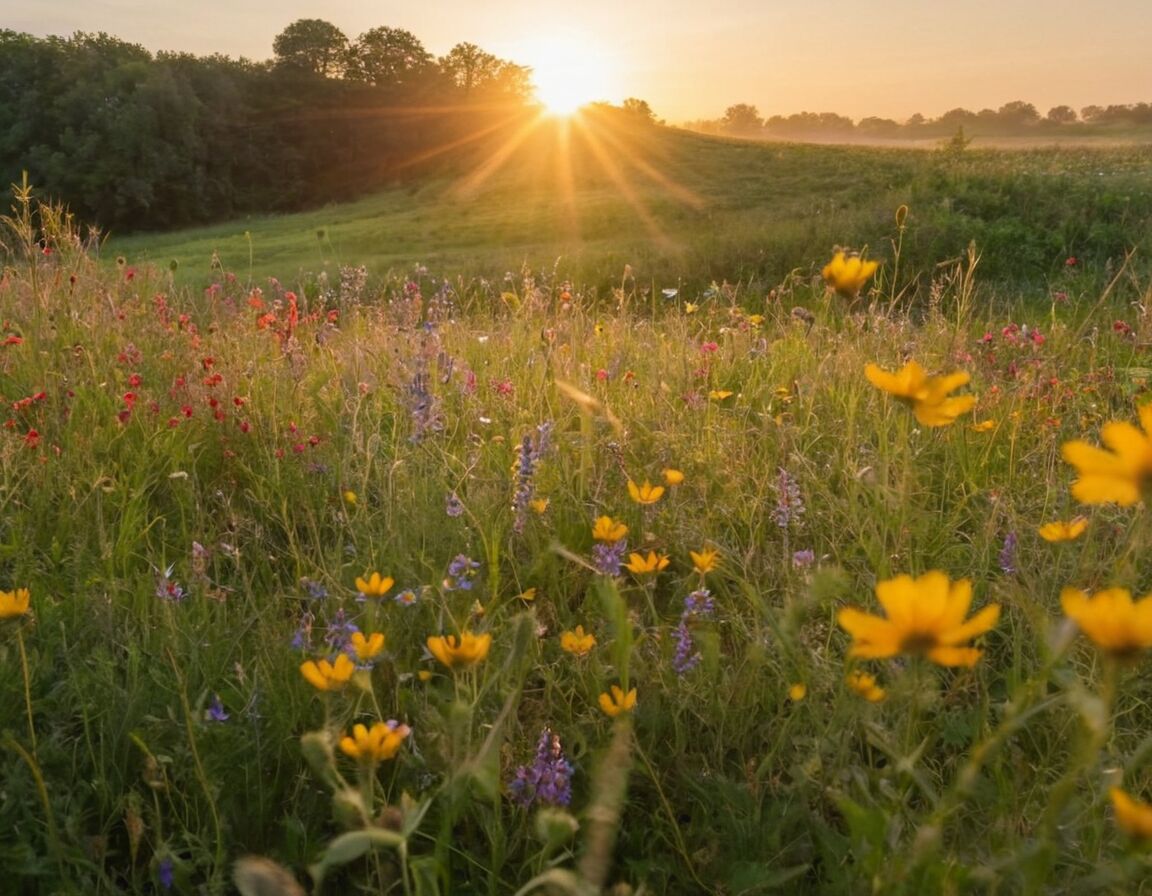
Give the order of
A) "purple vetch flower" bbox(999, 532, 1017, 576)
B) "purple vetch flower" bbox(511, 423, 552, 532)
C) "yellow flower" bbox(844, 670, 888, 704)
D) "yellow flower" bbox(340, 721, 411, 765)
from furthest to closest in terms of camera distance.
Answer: "purple vetch flower" bbox(511, 423, 552, 532) → "purple vetch flower" bbox(999, 532, 1017, 576) → "yellow flower" bbox(844, 670, 888, 704) → "yellow flower" bbox(340, 721, 411, 765)

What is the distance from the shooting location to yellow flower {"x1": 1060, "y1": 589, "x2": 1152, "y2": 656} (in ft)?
2.04

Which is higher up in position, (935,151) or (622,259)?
(935,151)

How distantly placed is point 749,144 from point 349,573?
95.3 ft

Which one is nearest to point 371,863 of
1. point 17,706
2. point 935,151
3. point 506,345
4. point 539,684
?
point 539,684

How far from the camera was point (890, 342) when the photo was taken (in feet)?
12.0

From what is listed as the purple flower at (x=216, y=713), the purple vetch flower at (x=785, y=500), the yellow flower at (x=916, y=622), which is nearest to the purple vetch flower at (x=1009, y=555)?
the purple vetch flower at (x=785, y=500)

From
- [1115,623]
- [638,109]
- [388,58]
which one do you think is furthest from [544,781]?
[388,58]

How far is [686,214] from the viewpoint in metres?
17.9

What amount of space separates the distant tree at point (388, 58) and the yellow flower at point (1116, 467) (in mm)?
46608

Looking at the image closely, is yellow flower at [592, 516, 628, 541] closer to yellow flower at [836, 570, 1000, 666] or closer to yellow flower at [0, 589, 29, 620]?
yellow flower at [836, 570, 1000, 666]

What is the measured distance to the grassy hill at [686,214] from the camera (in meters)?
10.8

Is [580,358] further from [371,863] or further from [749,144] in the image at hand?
[749,144]

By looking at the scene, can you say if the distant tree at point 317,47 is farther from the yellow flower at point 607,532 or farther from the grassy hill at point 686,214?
the yellow flower at point 607,532

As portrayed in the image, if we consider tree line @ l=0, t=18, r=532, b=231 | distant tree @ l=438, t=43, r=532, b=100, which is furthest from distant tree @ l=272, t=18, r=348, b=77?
distant tree @ l=438, t=43, r=532, b=100
